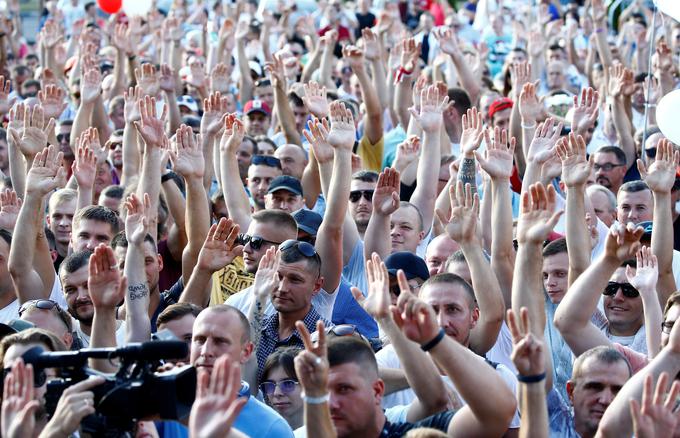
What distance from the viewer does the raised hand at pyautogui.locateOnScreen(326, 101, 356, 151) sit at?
660cm

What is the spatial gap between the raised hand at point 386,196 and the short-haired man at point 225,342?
1690 millimetres

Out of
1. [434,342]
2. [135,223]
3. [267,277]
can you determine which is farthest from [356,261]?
[434,342]

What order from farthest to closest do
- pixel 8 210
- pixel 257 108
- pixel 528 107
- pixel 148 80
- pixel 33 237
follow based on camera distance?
pixel 257 108, pixel 148 80, pixel 528 107, pixel 8 210, pixel 33 237

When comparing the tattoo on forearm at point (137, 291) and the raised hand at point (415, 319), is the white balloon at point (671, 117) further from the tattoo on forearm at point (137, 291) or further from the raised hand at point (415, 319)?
the raised hand at point (415, 319)

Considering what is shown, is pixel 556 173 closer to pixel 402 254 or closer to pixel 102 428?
pixel 402 254

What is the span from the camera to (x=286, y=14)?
15883mm

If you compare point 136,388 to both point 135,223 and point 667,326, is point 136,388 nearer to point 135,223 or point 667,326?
point 135,223

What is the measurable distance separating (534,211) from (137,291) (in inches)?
69.1

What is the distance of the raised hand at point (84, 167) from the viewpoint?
23.4 feet

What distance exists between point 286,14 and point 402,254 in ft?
33.7

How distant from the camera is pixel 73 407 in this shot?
3.50 metres

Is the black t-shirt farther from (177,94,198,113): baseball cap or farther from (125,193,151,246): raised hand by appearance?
(177,94,198,113): baseball cap

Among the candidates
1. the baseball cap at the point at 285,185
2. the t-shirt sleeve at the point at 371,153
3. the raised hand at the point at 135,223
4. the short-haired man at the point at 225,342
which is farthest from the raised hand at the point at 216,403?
the t-shirt sleeve at the point at 371,153

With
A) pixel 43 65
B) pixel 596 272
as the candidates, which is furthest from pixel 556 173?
pixel 43 65
